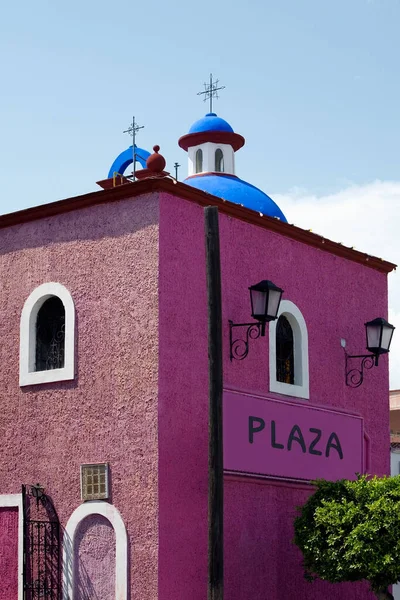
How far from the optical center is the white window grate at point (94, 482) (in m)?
12.6

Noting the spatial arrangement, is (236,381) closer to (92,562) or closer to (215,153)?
(92,562)

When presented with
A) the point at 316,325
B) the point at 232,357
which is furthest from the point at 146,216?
the point at 316,325

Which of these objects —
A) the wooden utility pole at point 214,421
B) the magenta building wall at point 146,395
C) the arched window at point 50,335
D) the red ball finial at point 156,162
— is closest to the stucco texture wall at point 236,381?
the magenta building wall at point 146,395

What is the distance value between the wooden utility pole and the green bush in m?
1.73

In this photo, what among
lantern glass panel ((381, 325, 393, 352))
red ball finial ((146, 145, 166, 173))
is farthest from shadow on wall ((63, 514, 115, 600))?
lantern glass panel ((381, 325, 393, 352))

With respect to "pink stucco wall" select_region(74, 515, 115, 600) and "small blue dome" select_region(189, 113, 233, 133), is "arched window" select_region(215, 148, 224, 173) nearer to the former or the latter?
"small blue dome" select_region(189, 113, 233, 133)

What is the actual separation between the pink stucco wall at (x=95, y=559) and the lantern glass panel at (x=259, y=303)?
283 centimetres

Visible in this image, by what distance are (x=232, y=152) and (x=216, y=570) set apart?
10.2 metres

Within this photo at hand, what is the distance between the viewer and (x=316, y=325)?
15008mm

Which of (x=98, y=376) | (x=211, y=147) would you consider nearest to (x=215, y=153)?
(x=211, y=147)

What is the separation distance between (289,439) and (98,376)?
2665 mm

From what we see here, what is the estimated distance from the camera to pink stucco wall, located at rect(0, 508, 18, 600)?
13.3 m

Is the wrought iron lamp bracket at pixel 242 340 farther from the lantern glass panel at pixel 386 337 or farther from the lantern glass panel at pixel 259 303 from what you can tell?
the lantern glass panel at pixel 386 337

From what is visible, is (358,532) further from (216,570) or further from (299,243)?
(299,243)
